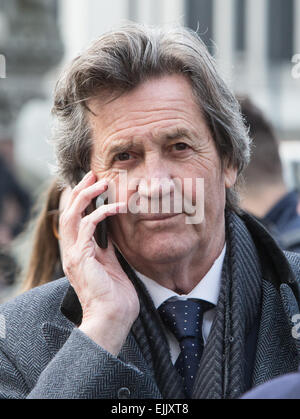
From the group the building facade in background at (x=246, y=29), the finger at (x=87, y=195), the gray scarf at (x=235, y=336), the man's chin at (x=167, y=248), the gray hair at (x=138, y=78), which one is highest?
the building facade in background at (x=246, y=29)

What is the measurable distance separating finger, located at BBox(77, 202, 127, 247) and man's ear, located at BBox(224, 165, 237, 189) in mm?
378

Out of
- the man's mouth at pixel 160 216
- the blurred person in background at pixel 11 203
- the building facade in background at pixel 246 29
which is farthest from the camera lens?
the building facade in background at pixel 246 29

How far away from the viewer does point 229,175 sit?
2680 millimetres

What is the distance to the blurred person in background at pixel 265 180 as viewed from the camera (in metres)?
4.38

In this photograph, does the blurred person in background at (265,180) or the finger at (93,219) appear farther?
the blurred person in background at (265,180)

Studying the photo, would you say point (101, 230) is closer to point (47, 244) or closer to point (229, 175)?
point (229, 175)

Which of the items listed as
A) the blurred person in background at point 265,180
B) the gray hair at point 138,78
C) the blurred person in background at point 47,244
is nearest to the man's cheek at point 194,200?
the gray hair at point 138,78

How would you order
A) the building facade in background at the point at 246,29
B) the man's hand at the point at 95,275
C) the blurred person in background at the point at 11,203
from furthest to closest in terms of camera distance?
the building facade in background at the point at 246,29 < the blurred person in background at the point at 11,203 < the man's hand at the point at 95,275

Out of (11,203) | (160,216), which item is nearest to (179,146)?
(160,216)

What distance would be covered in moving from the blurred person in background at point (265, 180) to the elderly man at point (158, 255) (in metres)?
1.75

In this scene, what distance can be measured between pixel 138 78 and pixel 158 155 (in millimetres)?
235

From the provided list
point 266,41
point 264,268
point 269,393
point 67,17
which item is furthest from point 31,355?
point 266,41

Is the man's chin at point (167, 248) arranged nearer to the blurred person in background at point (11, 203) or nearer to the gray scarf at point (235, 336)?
the gray scarf at point (235, 336)
